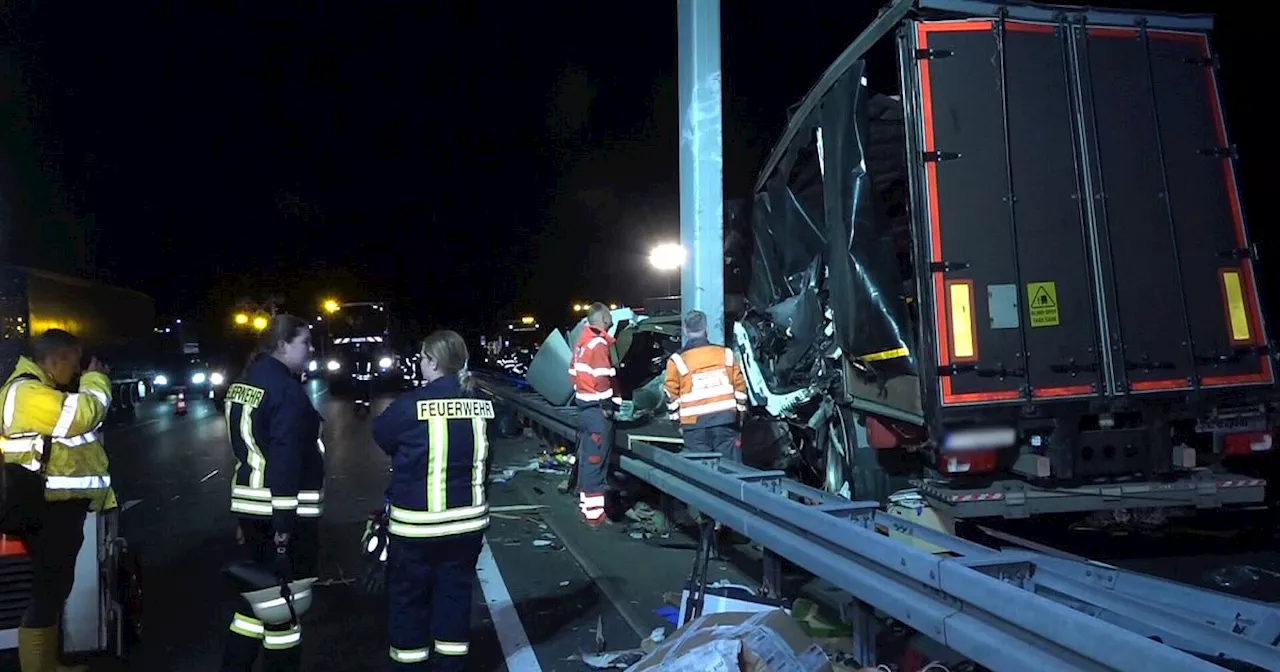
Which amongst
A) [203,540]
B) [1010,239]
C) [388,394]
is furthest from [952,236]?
[388,394]

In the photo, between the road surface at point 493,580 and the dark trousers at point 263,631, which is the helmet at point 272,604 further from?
the road surface at point 493,580

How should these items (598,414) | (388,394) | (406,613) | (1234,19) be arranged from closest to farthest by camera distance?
(406,613)
(598,414)
(1234,19)
(388,394)

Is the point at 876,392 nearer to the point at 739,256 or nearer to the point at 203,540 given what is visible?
the point at 739,256

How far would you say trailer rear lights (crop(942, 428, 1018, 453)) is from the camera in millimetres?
5512

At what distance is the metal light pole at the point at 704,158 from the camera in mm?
8398

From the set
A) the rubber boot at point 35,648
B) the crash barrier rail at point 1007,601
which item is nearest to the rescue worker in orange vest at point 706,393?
the crash barrier rail at point 1007,601

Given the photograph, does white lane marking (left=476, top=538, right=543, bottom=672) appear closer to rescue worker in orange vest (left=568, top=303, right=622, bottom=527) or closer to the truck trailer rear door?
rescue worker in orange vest (left=568, top=303, right=622, bottom=527)

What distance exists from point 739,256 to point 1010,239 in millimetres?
4328

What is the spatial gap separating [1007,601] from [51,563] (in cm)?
418

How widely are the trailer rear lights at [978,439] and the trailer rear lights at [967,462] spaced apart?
0.10 feet

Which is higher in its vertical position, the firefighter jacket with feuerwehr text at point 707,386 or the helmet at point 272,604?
the firefighter jacket with feuerwehr text at point 707,386

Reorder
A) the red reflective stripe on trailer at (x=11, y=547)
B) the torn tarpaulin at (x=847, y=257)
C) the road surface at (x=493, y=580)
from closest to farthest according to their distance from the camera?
the red reflective stripe on trailer at (x=11, y=547), the road surface at (x=493, y=580), the torn tarpaulin at (x=847, y=257)

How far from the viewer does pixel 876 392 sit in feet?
20.8

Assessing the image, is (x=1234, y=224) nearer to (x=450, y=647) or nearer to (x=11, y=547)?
(x=450, y=647)
